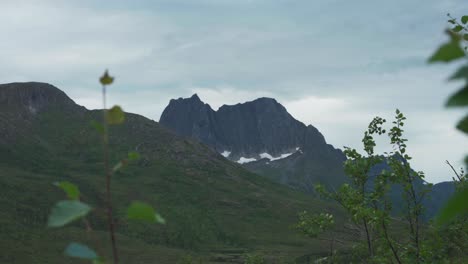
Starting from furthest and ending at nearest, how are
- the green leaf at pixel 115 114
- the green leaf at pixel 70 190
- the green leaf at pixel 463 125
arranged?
1. the green leaf at pixel 115 114
2. the green leaf at pixel 70 190
3. the green leaf at pixel 463 125

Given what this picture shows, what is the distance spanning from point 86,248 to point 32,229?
208944 millimetres

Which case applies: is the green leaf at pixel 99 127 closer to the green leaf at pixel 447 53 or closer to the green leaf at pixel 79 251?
the green leaf at pixel 79 251

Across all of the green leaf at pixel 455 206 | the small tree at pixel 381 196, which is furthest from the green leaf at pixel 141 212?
the small tree at pixel 381 196

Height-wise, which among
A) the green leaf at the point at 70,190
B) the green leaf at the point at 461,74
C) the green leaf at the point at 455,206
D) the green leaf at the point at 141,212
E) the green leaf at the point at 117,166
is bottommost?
the green leaf at the point at 455,206

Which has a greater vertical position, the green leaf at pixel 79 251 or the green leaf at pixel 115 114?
the green leaf at pixel 115 114

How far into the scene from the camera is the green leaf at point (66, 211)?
139 centimetres

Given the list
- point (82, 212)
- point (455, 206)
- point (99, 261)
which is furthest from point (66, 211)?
point (455, 206)

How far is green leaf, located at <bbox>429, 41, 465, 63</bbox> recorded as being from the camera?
44.9 inches

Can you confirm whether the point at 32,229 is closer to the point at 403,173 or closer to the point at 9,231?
the point at 9,231

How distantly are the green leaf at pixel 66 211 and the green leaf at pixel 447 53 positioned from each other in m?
0.99

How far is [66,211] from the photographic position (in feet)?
4.76

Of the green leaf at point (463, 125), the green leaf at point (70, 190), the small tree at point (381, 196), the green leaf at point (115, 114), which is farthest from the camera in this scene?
the small tree at point (381, 196)

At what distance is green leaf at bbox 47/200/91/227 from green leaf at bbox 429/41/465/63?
988 millimetres

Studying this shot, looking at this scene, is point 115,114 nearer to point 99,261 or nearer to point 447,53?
A: point 99,261
